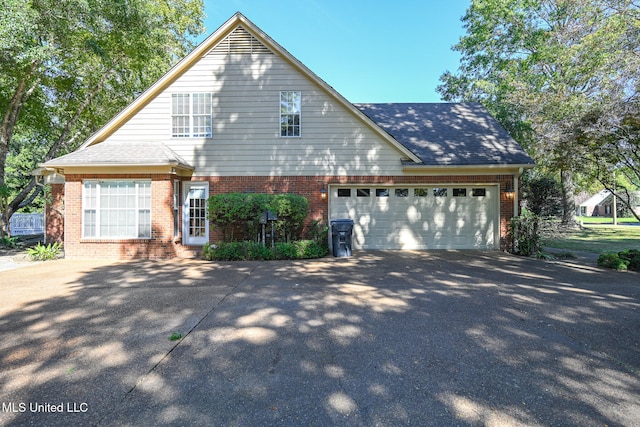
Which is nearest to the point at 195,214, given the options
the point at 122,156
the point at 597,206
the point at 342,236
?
the point at 122,156

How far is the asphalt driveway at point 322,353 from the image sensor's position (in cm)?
252

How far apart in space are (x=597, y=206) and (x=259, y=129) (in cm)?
7800

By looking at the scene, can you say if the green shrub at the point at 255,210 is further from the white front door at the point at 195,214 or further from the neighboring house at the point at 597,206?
the neighboring house at the point at 597,206

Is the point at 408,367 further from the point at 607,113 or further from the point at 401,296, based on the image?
the point at 607,113

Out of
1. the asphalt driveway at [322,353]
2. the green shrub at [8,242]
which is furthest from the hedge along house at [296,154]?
the asphalt driveway at [322,353]

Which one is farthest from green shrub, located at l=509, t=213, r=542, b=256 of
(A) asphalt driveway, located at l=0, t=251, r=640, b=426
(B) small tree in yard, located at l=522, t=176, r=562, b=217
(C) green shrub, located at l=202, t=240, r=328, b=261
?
(C) green shrub, located at l=202, t=240, r=328, b=261

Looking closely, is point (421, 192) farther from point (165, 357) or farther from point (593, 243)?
point (165, 357)

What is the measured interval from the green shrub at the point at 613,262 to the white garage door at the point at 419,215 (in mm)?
3094

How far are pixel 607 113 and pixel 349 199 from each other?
7.20 metres

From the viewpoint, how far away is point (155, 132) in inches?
432

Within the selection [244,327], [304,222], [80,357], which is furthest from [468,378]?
[304,222]

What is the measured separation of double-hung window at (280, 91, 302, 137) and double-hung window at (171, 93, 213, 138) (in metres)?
2.45

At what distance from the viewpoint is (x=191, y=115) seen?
10969 millimetres

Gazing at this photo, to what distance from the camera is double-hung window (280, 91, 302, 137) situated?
36.0ft
